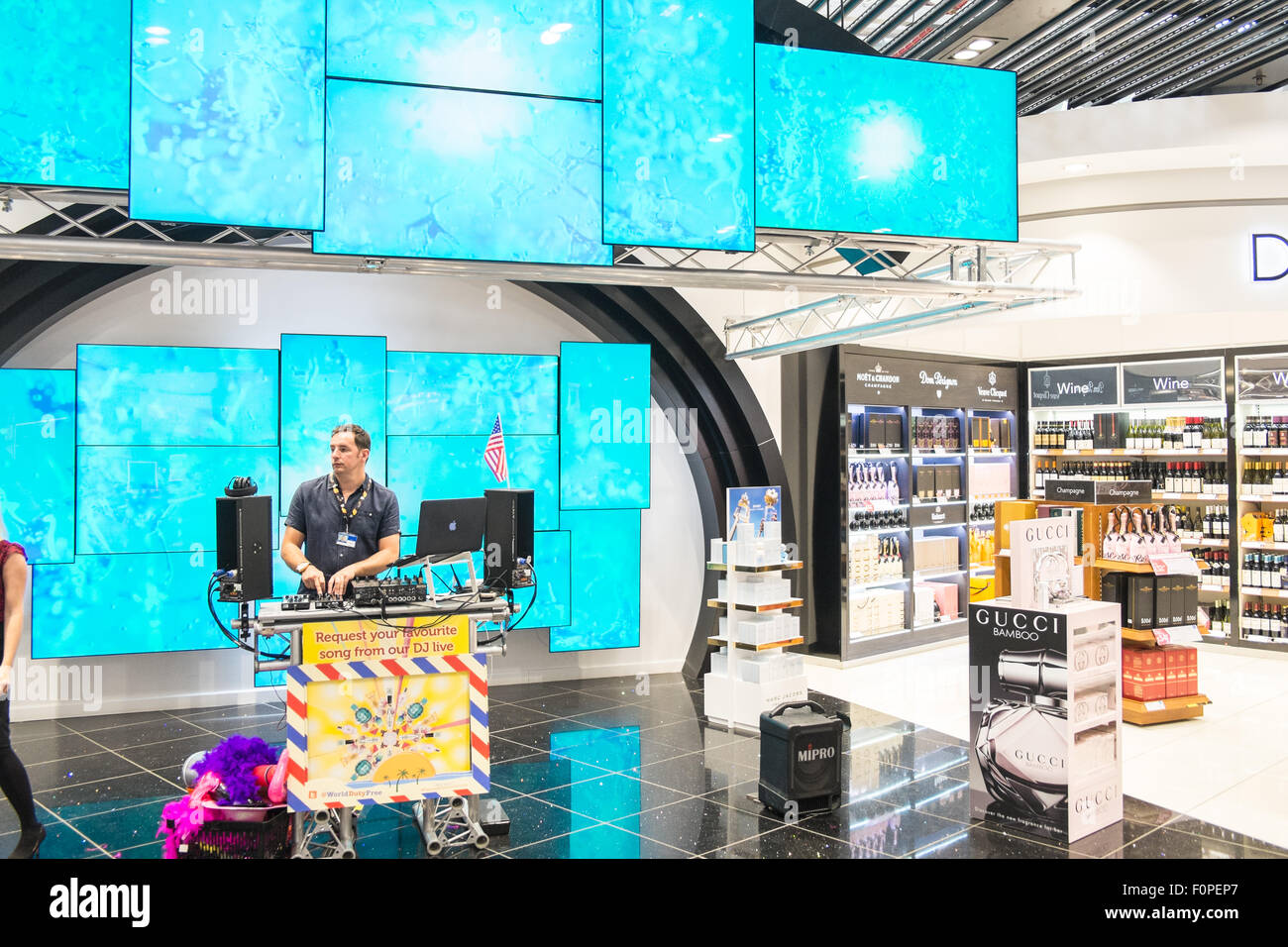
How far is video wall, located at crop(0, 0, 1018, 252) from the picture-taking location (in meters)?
4.34

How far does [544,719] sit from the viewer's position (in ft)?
21.8

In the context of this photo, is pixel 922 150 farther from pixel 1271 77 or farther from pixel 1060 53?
pixel 1271 77

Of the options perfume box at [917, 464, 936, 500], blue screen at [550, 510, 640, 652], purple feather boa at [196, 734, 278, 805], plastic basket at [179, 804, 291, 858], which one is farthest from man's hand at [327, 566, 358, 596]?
perfume box at [917, 464, 936, 500]

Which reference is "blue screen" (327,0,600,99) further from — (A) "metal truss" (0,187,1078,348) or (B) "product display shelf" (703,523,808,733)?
(B) "product display shelf" (703,523,808,733)

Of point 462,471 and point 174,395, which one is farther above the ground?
point 174,395

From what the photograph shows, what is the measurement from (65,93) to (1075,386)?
918 centimetres

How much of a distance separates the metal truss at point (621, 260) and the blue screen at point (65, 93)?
0.15 m

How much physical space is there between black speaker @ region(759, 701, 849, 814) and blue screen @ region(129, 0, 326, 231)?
3440 millimetres

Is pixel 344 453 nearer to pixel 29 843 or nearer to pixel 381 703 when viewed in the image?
pixel 381 703

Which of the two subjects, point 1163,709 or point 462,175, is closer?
point 462,175

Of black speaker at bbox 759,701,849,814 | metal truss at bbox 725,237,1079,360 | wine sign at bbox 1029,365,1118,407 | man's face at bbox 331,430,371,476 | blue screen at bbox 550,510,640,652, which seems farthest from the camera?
wine sign at bbox 1029,365,1118,407

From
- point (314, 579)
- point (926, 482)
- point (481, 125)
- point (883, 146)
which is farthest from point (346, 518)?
point (926, 482)

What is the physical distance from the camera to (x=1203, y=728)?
6285 mm

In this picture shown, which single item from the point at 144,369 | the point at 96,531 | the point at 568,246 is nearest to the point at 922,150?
the point at 568,246
